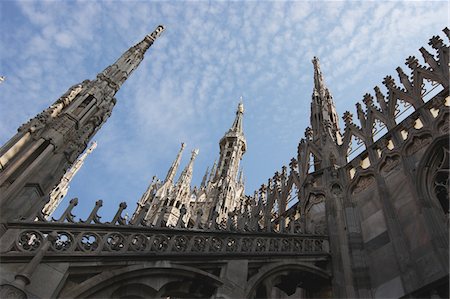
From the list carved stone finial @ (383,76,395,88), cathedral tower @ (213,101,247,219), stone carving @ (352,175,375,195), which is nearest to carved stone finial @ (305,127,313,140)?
carved stone finial @ (383,76,395,88)

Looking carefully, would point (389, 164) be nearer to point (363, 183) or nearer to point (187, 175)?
point (363, 183)

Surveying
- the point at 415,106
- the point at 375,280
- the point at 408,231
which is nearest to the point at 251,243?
the point at 375,280

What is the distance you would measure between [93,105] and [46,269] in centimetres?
582

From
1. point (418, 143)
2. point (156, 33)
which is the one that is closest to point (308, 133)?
point (418, 143)

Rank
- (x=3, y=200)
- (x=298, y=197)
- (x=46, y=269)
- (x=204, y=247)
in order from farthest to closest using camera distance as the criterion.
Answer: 1. (x=298, y=197)
2. (x=204, y=247)
3. (x=3, y=200)
4. (x=46, y=269)

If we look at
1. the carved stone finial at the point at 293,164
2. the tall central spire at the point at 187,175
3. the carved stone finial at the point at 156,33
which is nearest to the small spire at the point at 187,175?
the tall central spire at the point at 187,175

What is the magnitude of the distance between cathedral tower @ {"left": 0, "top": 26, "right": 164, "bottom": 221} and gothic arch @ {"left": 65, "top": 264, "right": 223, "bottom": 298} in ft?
6.32

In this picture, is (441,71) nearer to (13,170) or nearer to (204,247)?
(204,247)

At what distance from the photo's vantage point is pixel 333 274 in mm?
8125

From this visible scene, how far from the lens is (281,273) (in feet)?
24.8

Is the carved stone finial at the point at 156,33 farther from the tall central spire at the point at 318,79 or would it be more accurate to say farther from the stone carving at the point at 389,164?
the stone carving at the point at 389,164

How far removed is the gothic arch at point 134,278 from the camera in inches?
231

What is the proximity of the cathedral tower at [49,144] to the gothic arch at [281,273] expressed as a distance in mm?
4323

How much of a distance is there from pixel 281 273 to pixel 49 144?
226 inches
